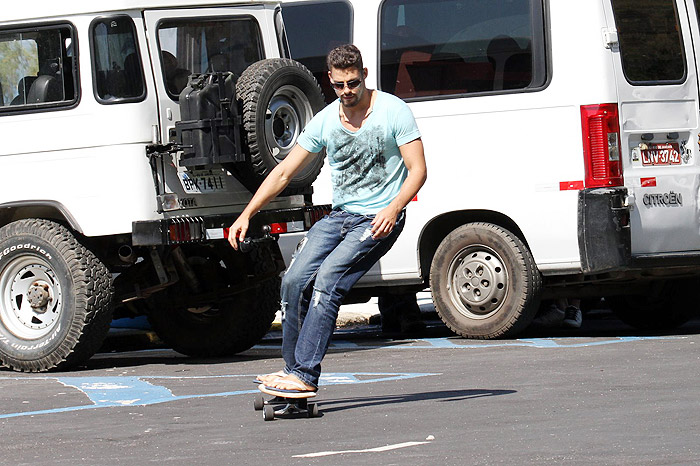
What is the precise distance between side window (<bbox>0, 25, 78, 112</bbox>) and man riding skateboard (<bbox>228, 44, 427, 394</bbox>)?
304 centimetres

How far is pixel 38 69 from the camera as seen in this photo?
10484mm

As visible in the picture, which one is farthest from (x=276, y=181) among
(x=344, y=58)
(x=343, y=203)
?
(x=344, y=58)

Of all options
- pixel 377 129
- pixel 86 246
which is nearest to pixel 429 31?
pixel 86 246

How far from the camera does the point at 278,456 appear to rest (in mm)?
6195

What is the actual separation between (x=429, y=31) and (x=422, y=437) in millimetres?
5498

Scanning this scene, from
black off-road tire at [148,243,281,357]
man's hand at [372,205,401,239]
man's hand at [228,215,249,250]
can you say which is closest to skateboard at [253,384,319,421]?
man's hand at [228,215,249,250]

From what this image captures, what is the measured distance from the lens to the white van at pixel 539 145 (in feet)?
35.5

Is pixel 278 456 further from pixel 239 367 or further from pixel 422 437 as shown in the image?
pixel 239 367

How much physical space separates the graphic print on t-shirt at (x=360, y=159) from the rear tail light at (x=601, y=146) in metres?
3.49

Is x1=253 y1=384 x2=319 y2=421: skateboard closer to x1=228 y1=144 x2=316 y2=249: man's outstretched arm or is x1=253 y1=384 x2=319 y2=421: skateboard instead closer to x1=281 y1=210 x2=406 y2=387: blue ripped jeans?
x1=281 y1=210 x2=406 y2=387: blue ripped jeans

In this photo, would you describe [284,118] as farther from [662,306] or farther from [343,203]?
[662,306]

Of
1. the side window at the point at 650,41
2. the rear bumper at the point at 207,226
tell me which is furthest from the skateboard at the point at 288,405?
the side window at the point at 650,41

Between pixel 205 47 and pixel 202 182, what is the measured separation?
0.99 meters

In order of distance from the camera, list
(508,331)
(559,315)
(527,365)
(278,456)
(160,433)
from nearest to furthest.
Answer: (278,456), (160,433), (527,365), (508,331), (559,315)
